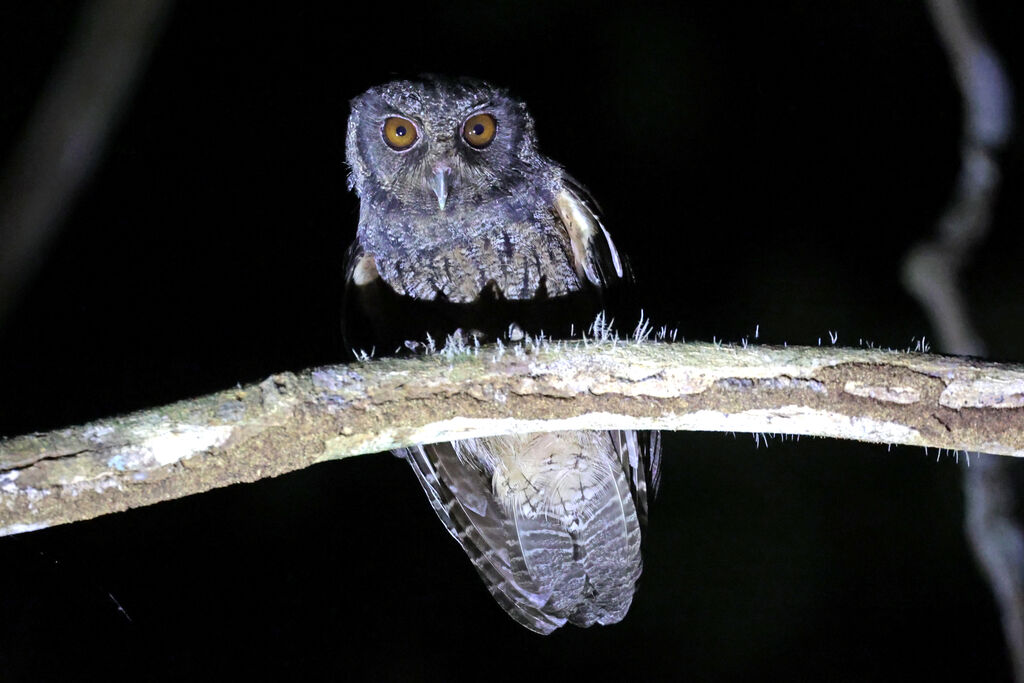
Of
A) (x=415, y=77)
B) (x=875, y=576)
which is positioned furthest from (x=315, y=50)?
(x=875, y=576)

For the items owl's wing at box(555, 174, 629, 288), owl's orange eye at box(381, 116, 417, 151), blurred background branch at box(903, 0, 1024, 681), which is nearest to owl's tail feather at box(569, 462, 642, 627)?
owl's wing at box(555, 174, 629, 288)

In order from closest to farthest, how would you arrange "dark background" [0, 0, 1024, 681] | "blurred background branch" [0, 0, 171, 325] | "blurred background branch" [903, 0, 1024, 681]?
1. "blurred background branch" [0, 0, 171, 325]
2. "blurred background branch" [903, 0, 1024, 681]
3. "dark background" [0, 0, 1024, 681]

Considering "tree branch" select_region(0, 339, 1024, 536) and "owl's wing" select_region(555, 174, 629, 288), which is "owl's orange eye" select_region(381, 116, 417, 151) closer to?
"owl's wing" select_region(555, 174, 629, 288)

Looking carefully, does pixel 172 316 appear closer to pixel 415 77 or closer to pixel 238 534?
pixel 238 534

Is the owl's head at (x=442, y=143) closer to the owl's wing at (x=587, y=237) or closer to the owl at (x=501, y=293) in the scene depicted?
the owl at (x=501, y=293)

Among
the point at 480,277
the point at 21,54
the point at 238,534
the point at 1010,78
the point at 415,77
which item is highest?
the point at 1010,78

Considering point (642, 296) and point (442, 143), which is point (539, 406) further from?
point (642, 296)

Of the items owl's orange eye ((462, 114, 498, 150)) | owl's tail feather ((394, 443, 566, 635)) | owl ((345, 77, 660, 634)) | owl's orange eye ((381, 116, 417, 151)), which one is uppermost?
owl's orange eye ((462, 114, 498, 150))

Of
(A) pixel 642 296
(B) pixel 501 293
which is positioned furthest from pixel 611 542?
(A) pixel 642 296
